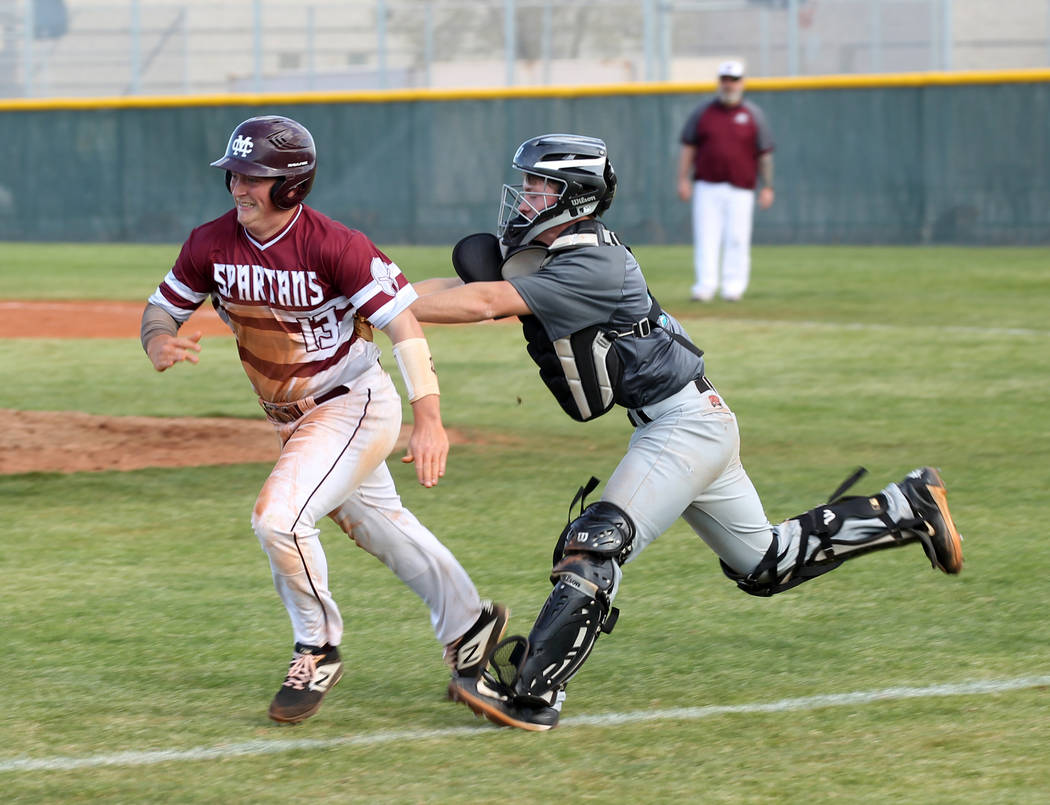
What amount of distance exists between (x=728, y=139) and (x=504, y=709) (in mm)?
12647

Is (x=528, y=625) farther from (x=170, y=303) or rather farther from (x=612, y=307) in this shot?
(x=170, y=303)

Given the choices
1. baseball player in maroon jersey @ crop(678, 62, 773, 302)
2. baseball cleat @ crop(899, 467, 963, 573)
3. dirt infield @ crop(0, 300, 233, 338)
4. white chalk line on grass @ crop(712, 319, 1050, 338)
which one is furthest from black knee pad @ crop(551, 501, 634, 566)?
baseball player in maroon jersey @ crop(678, 62, 773, 302)

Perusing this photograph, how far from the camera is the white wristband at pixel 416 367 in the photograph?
4824mm

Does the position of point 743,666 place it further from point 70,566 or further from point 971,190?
point 971,190

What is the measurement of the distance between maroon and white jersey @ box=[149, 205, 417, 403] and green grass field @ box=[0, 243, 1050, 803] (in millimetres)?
988

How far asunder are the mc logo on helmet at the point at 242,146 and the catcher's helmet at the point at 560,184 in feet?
2.53

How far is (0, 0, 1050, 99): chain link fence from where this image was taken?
88.4ft

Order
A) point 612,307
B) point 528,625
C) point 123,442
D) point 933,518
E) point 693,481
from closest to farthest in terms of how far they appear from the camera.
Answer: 1. point 612,307
2. point 693,481
3. point 933,518
4. point 528,625
5. point 123,442

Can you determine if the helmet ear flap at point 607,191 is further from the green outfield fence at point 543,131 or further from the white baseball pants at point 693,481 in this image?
the green outfield fence at point 543,131

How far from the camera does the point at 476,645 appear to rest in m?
5.08

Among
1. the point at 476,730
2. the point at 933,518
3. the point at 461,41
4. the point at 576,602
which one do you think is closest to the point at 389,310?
the point at 576,602

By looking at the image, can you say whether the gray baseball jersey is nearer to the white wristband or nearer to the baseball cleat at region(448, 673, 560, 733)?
the white wristband

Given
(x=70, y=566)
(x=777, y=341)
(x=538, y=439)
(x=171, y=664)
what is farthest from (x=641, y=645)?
(x=777, y=341)

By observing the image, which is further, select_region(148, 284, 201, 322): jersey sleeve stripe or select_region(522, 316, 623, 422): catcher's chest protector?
select_region(148, 284, 201, 322): jersey sleeve stripe
